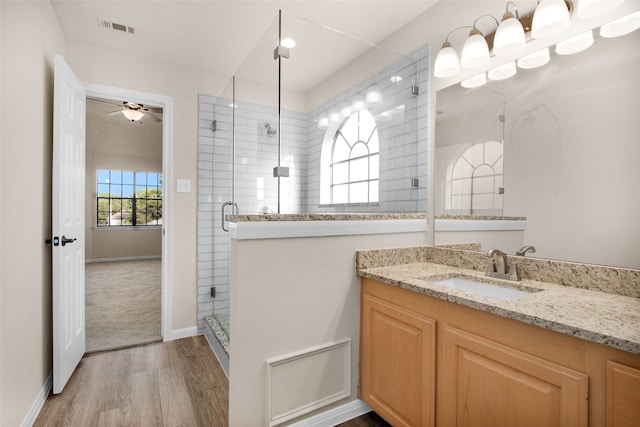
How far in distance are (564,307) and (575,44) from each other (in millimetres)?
1126

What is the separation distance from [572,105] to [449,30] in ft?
3.07

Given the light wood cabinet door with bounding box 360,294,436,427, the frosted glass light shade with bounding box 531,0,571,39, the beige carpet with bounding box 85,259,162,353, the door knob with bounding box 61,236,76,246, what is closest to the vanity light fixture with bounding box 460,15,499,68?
the frosted glass light shade with bounding box 531,0,571,39

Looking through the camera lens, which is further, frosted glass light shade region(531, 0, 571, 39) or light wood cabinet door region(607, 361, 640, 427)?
frosted glass light shade region(531, 0, 571, 39)

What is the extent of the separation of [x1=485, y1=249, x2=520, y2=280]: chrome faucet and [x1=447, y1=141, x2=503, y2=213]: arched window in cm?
26

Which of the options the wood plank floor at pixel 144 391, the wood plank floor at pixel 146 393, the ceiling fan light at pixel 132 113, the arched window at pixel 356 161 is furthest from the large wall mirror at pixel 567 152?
the ceiling fan light at pixel 132 113

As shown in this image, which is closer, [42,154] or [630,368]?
[630,368]

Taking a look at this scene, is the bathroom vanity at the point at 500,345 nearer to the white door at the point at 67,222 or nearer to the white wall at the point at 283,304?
the white wall at the point at 283,304

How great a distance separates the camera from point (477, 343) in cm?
115

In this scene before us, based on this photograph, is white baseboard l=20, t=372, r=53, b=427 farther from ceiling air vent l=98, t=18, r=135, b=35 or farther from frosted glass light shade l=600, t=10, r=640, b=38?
frosted glass light shade l=600, t=10, r=640, b=38

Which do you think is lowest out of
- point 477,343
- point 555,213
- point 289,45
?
point 477,343

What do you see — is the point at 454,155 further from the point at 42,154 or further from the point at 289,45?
the point at 42,154

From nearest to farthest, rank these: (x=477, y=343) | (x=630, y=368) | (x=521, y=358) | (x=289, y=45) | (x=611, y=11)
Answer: (x=630, y=368), (x=521, y=358), (x=477, y=343), (x=611, y=11), (x=289, y=45)

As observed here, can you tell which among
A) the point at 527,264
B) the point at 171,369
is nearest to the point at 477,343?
the point at 527,264

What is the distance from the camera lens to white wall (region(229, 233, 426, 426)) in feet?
4.76
